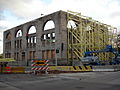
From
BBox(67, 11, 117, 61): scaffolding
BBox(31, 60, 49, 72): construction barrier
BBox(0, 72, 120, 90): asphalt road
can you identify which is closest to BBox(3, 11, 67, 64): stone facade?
BBox(67, 11, 117, 61): scaffolding

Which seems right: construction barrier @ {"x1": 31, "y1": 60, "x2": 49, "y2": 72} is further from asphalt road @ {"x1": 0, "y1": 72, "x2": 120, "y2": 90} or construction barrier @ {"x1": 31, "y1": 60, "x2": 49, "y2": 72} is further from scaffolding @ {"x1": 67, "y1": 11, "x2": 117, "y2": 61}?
scaffolding @ {"x1": 67, "y1": 11, "x2": 117, "y2": 61}

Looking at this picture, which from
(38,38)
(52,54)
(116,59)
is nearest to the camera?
(116,59)

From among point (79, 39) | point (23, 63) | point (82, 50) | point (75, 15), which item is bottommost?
point (23, 63)

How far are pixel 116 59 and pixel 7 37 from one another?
43.7 m

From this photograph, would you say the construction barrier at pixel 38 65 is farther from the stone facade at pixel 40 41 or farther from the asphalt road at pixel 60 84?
the stone facade at pixel 40 41

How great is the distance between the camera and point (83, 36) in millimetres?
39531

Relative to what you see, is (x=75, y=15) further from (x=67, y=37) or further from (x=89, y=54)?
(x=89, y=54)

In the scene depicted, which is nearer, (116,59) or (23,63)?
(116,59)

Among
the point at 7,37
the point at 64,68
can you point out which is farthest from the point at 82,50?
the point at 7,37

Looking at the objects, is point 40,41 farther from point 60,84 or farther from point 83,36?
point 60,84

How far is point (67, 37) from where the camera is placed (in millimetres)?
40344

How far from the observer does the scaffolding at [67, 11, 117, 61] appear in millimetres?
39469

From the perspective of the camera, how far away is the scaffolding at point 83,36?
1554 inches

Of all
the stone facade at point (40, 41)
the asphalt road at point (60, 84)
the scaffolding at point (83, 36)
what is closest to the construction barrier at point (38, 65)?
the asphalt road at point (60, 84)
